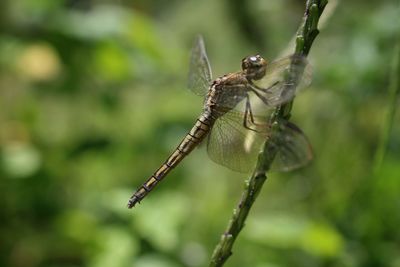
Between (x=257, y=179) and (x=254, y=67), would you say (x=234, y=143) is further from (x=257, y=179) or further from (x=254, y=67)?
(x=257, y=179)

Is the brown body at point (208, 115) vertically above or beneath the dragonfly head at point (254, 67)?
beneath

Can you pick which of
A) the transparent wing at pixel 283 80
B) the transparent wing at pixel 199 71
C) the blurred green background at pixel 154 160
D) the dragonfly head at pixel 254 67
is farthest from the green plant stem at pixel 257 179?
the blurred green background at pixel 154 160

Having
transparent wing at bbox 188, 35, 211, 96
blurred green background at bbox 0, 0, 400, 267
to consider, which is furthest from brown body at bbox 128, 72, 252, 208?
blurred green background at bbox 0, 0, 400, 267

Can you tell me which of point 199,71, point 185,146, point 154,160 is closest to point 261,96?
point 185,146

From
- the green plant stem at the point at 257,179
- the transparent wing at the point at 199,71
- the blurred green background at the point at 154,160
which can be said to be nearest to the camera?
the green plant stem at the point at 257,179

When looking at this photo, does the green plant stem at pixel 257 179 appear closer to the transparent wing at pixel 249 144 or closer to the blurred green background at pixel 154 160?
the transparent wing at pixel 249 144

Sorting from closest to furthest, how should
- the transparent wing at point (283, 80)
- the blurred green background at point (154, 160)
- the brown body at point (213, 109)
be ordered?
1. the transparent wing at point (283, 80)
2. the brown body at point (213, 109)
3. the blurred green background at point (154, 160)
